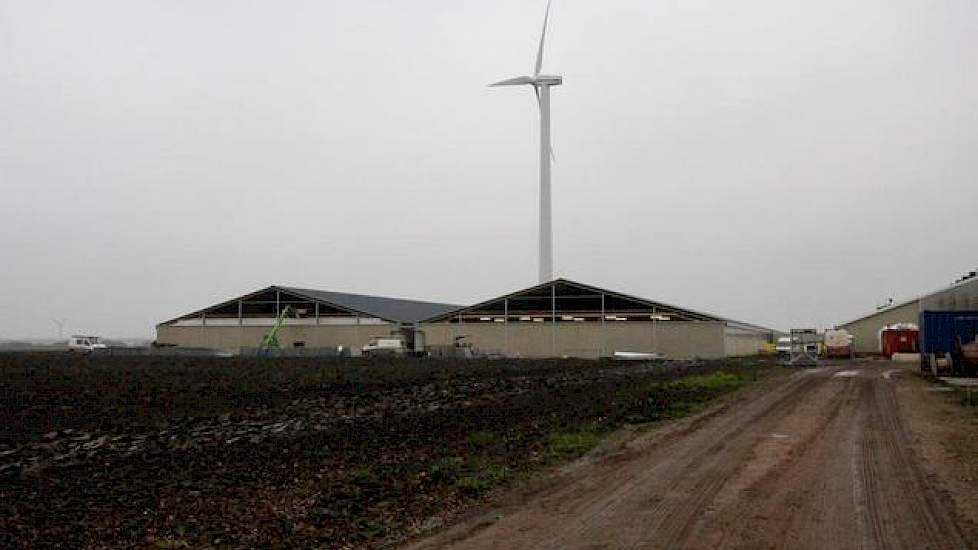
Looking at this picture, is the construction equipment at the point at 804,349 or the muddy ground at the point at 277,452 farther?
the construction equipment at the point at 804,349

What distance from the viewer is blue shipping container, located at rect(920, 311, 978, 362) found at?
131 ft

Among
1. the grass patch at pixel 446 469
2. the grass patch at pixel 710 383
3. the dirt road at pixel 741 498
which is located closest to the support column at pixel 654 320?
the grass patch at pixel 710 383

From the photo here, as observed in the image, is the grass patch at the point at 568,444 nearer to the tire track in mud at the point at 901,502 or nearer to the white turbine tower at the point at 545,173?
the tire track in mud at the point at 901,502

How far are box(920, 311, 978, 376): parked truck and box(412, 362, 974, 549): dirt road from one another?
69.7 ft

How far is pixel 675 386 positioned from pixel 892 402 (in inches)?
379

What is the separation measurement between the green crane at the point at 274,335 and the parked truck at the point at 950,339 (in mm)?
59920

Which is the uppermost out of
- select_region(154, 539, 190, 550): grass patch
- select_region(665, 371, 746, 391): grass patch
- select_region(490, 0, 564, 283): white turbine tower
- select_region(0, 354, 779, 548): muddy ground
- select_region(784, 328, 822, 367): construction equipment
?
select_region(490, 0, 564, 283): white turbine tower

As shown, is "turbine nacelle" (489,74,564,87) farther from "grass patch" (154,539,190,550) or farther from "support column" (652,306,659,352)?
"grass patch" (154,539,190,550)

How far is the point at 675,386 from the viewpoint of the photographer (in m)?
35.2

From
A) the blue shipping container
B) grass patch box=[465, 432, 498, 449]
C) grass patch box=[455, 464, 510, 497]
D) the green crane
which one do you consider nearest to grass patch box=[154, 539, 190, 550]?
grass patch box=[455, 464, 510, 497]

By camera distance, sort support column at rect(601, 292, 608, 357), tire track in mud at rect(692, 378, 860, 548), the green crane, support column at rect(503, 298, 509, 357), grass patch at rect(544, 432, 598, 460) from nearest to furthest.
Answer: tire track in mud at rect(692, 378, 860, 548), grass patch at rect(544, 432, 598, 460), support column at rect(601, 292, 608, 357), support column at rect(503, 298, 509, 357), the green crane

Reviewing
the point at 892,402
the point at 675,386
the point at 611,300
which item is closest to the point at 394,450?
the point at 892,402

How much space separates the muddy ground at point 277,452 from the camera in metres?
10.9

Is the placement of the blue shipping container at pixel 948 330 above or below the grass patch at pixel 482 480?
above
